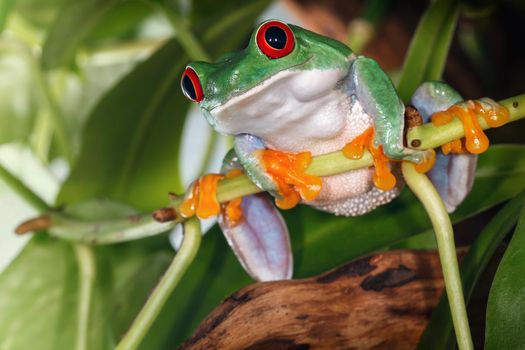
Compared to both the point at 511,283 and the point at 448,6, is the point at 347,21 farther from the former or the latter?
the point at 511,283

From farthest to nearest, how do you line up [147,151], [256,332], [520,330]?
[147,151] → [256,332] → [520,330]

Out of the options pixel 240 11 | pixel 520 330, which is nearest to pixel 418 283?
pixel 520 330

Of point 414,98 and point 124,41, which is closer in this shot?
point 414,98

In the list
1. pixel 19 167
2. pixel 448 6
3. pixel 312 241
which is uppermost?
pixel 19 167

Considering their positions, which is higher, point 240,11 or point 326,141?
point 240,11

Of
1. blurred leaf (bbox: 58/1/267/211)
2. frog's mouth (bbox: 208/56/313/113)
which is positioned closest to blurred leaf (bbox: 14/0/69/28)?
blurred leaf (bbox: 58/1/267/211)

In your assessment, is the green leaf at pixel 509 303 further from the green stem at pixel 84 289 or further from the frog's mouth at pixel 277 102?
the green stem at pixel 84 289

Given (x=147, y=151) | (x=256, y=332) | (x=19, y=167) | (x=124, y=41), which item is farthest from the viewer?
(x=124, y=41)

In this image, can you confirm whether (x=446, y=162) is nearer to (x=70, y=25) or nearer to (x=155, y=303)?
(x=155, y=303)

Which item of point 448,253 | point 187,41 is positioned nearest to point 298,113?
point 448,253
